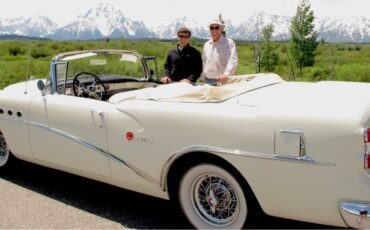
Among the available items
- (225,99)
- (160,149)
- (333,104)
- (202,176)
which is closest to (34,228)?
(160,149)

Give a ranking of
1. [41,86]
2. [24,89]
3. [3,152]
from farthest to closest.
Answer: [3,152] → [24,89] → [41,86]

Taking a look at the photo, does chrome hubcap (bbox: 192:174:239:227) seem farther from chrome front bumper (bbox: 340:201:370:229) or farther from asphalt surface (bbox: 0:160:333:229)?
chrome front bumper (bbox: 340:201:370:229)

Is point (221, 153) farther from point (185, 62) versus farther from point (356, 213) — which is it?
point (185, 62)

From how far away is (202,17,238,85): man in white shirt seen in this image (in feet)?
17.8

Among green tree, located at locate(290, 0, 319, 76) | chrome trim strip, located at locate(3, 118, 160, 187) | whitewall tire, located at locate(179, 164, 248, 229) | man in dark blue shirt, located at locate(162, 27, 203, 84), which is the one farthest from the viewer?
green tree, located at locate(290, 0, 319, 76)

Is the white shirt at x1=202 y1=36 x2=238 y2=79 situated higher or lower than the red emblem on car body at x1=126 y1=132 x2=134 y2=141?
higher

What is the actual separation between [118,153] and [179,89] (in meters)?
0.72

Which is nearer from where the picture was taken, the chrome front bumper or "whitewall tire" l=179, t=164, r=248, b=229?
the chrome front bumper

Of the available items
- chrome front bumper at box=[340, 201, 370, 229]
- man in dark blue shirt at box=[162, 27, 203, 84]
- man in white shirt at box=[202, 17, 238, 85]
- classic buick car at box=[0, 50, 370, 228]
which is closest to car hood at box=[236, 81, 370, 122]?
classic buick car at box=[0, 50, 370, 228]

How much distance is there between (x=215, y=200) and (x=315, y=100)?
990 millimetres

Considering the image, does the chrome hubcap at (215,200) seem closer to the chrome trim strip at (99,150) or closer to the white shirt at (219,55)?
the chrome trim strip at (99,150)

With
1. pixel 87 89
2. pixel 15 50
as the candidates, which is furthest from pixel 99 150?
pixel 15 50

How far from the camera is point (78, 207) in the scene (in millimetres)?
3967

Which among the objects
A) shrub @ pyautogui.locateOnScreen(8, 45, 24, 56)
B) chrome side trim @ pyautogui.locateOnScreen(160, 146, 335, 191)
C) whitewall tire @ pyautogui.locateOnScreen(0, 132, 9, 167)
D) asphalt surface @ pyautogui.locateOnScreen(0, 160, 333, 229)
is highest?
chrome side trim @ pyautogui.locateOnScreen(160, 146, 335, 191)
